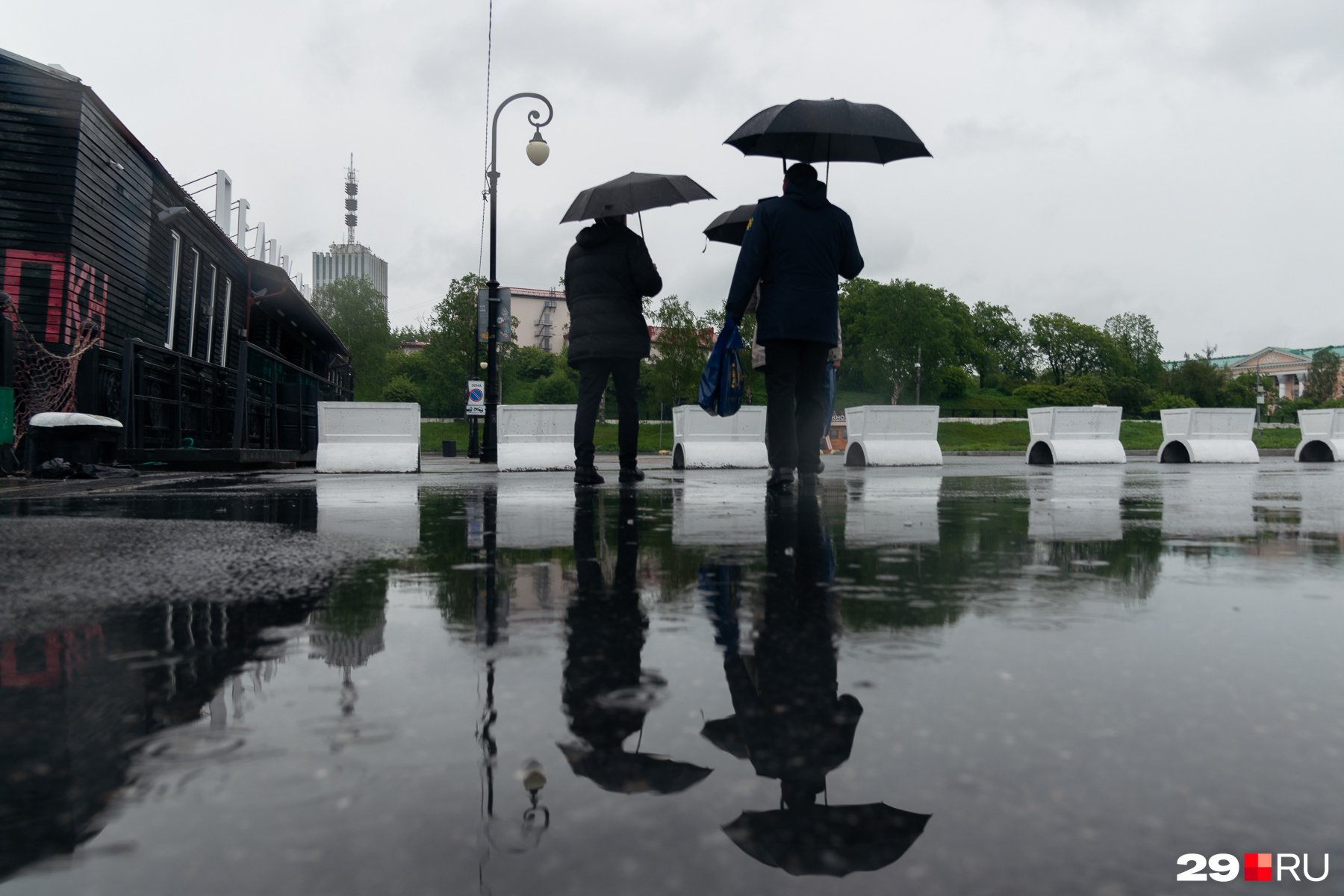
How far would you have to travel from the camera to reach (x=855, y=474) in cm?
1209

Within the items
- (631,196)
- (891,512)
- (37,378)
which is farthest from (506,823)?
(37,378)

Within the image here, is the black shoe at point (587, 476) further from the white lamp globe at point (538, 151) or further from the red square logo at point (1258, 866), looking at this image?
the white lamp globe at point (538, 151)

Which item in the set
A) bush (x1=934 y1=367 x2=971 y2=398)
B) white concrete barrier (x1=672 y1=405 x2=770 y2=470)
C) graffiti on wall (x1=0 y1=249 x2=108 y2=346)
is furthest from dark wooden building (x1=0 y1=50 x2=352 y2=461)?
bush (x1=934 y1=367 x2=971 y2=398)

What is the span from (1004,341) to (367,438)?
394ft

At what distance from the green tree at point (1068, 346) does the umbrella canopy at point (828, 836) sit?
A: 127097mm

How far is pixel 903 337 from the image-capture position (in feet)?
318

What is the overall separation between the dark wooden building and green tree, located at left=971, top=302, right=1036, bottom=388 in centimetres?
10880

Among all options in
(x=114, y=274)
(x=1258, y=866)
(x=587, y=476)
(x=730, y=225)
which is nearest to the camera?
(x=1258, y=866)

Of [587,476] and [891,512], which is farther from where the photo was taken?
[587,476]

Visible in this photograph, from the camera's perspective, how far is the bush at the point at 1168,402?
10112cm

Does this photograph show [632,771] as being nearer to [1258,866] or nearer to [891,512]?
[1258,866]

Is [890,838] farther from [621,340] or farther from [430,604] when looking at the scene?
[621,340]

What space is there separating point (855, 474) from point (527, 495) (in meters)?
5.55

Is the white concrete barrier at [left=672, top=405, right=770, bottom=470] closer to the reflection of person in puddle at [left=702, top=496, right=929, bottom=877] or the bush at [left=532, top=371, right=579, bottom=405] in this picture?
the reflection of person in puddle at [left=702, top=496, right=929, bottom=877]
